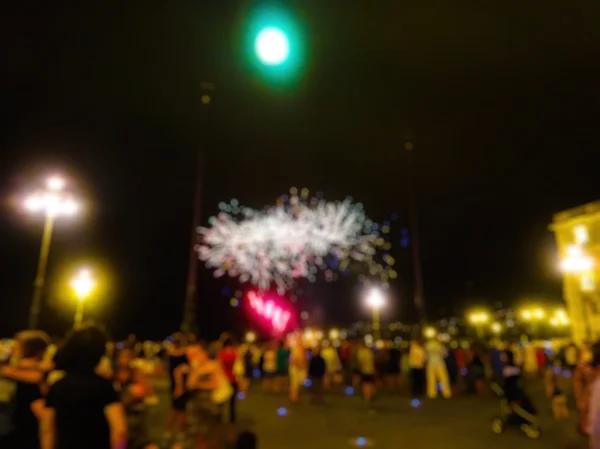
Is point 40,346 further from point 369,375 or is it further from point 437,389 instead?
point 437,389

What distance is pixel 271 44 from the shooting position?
406cm

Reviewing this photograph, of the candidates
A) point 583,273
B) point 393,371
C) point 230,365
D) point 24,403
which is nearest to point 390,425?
point 230,365

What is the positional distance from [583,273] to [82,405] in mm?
55611

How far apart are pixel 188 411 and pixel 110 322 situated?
179ft

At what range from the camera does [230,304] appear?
70.0m

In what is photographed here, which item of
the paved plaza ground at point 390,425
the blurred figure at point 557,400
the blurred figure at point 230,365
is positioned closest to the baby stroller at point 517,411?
the paved plaza ground at point 390,425

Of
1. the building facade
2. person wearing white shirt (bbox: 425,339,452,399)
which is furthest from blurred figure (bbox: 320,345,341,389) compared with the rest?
the building facade

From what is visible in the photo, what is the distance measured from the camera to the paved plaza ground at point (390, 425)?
8.99 metres

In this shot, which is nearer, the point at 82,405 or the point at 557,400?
the point at 82,405

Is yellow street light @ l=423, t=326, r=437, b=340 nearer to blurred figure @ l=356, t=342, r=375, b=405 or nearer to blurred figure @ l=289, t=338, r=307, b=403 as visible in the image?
blurred figure @ l=356, t=342, r=375, b=405

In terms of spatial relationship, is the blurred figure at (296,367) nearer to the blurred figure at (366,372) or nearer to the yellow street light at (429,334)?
the blurred figure at (366,372)

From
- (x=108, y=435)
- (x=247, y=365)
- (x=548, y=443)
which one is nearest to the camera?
(x=108, y=435)

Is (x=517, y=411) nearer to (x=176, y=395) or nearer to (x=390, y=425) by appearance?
(x=390, y=425)

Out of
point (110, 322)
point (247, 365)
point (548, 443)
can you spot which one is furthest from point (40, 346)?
point (110, 322)
